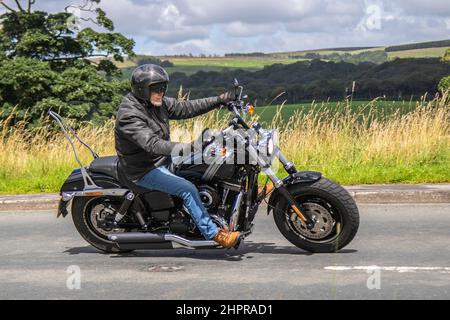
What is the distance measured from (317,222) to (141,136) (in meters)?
1.81

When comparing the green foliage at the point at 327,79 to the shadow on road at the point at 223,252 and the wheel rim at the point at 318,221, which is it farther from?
the wheel rim at the point at 318,221

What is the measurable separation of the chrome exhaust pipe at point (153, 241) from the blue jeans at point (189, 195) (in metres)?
0.14

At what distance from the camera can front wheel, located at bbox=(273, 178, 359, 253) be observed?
6773 mm

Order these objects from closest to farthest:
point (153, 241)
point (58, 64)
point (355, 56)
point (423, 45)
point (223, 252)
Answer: point (153, 241)
point (223, 252)
point (58, 64)
point (423, 45)
point (355, 56)

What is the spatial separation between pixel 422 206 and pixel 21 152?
28.4 ft

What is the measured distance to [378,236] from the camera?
806cm

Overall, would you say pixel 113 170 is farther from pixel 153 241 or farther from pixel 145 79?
pixel 145 79

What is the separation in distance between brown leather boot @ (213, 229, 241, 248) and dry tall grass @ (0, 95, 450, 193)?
5.10 m

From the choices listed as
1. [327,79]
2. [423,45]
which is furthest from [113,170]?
[423,45]

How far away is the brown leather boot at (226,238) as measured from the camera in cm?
673

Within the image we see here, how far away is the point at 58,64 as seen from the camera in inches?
1419

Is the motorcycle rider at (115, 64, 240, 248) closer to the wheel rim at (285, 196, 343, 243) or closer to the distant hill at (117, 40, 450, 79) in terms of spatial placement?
the wheel rim at (285, 196, 343, 243)

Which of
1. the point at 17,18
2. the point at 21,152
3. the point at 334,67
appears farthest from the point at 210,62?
the point at 21,152
